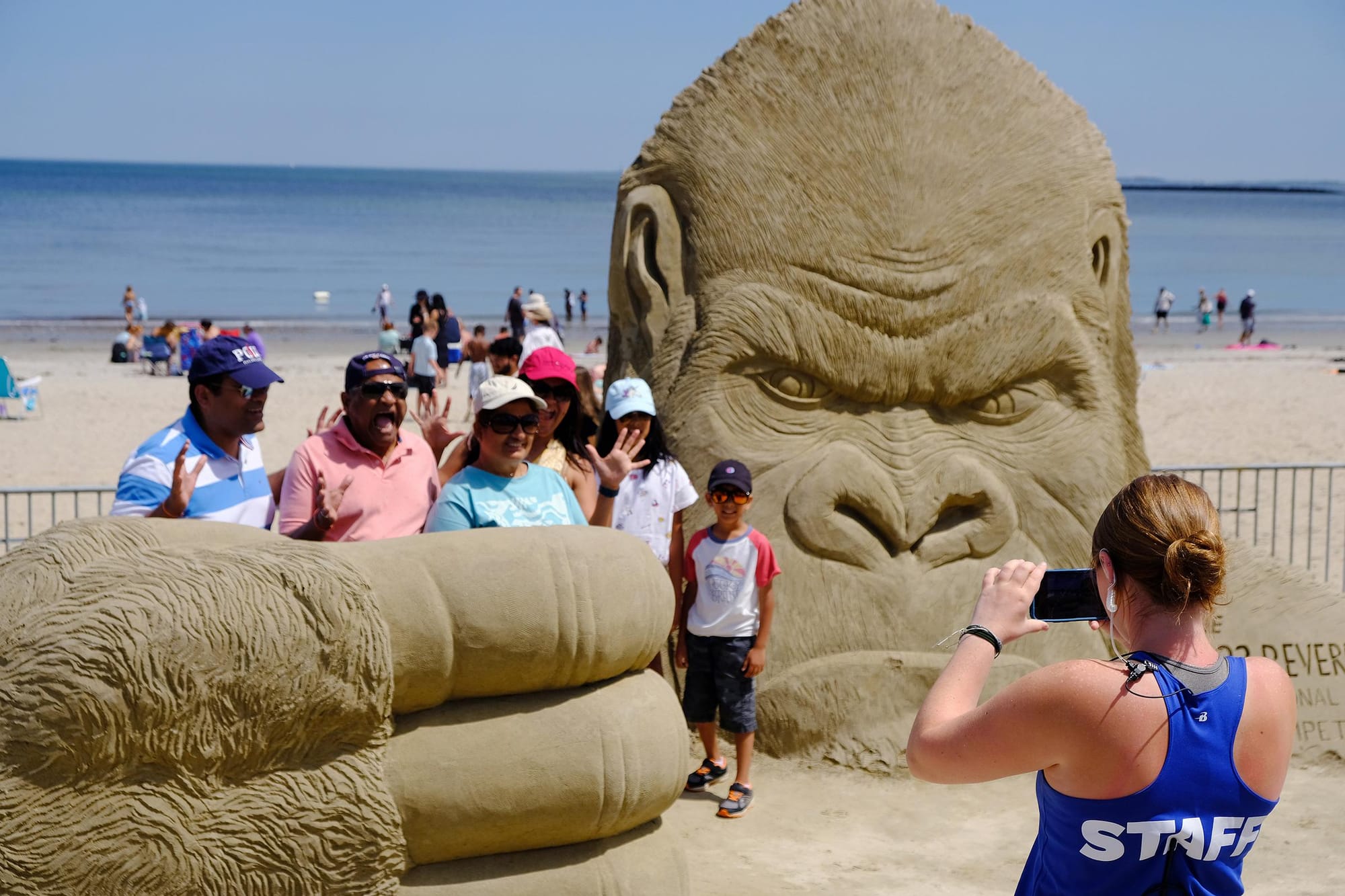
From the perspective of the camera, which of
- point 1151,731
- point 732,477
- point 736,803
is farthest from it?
point 736,803

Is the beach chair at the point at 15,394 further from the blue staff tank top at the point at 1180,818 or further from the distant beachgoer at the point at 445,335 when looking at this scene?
the blue staff tank top at the point at 1180,818

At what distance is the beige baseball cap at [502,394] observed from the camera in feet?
12.1

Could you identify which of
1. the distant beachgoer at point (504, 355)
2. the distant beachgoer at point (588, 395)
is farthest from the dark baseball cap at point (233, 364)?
the distant beachgoer at point (504, 355)

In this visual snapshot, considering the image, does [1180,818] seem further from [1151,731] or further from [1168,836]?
[1151,731]

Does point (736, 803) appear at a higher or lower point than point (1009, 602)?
lower

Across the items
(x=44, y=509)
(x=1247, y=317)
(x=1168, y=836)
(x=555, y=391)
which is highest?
(x=1247, y=317)

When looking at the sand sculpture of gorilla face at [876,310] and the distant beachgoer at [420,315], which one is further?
the distant beachgoer at [420,315]

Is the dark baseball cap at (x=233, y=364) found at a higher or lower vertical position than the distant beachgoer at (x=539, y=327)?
lower

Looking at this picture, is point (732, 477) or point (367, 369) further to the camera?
point (732, 477)

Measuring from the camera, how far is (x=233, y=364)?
3729 millimetres

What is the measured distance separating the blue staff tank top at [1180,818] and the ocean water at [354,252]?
32.1m

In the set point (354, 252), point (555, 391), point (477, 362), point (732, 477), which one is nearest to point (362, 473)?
point (555, 391)

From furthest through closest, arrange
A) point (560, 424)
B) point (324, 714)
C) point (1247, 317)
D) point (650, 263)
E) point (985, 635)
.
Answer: point (1247, 317) < point (650, 263) < point (560, 424) < point (324, 714) < point (985, 635)

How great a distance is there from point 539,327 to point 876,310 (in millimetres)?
3504
